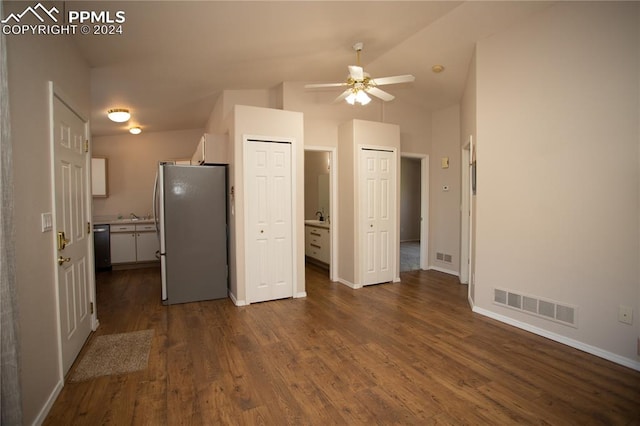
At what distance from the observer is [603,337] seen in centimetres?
257

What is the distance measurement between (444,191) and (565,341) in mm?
3137

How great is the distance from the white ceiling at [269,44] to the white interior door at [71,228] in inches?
34.2

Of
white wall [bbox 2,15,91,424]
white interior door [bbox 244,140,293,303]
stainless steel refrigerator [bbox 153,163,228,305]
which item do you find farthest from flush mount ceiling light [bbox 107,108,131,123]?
white wall [bbox 2,15,91,424]

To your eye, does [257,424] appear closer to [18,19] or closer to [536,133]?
[18,19]

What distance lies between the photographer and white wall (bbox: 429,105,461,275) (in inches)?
211

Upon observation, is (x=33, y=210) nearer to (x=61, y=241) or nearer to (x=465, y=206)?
(x=61, y=241)

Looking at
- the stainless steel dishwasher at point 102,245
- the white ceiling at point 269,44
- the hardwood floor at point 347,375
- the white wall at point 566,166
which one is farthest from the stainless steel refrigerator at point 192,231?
the white wall at point 566,166

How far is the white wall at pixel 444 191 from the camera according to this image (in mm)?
5367

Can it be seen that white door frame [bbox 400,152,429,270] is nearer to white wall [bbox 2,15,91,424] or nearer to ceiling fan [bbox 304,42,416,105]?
ceiling fan [bbox 304,42,416,105]

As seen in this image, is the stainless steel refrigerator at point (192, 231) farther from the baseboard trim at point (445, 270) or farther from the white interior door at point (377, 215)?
the baseboard trim at point (445, 270)

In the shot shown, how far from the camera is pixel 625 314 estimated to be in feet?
8.07

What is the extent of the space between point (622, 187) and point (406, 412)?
7.64 feet

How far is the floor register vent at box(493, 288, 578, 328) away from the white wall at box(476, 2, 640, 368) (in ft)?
0.17

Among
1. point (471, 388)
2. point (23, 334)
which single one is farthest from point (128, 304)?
point (471, 388)
